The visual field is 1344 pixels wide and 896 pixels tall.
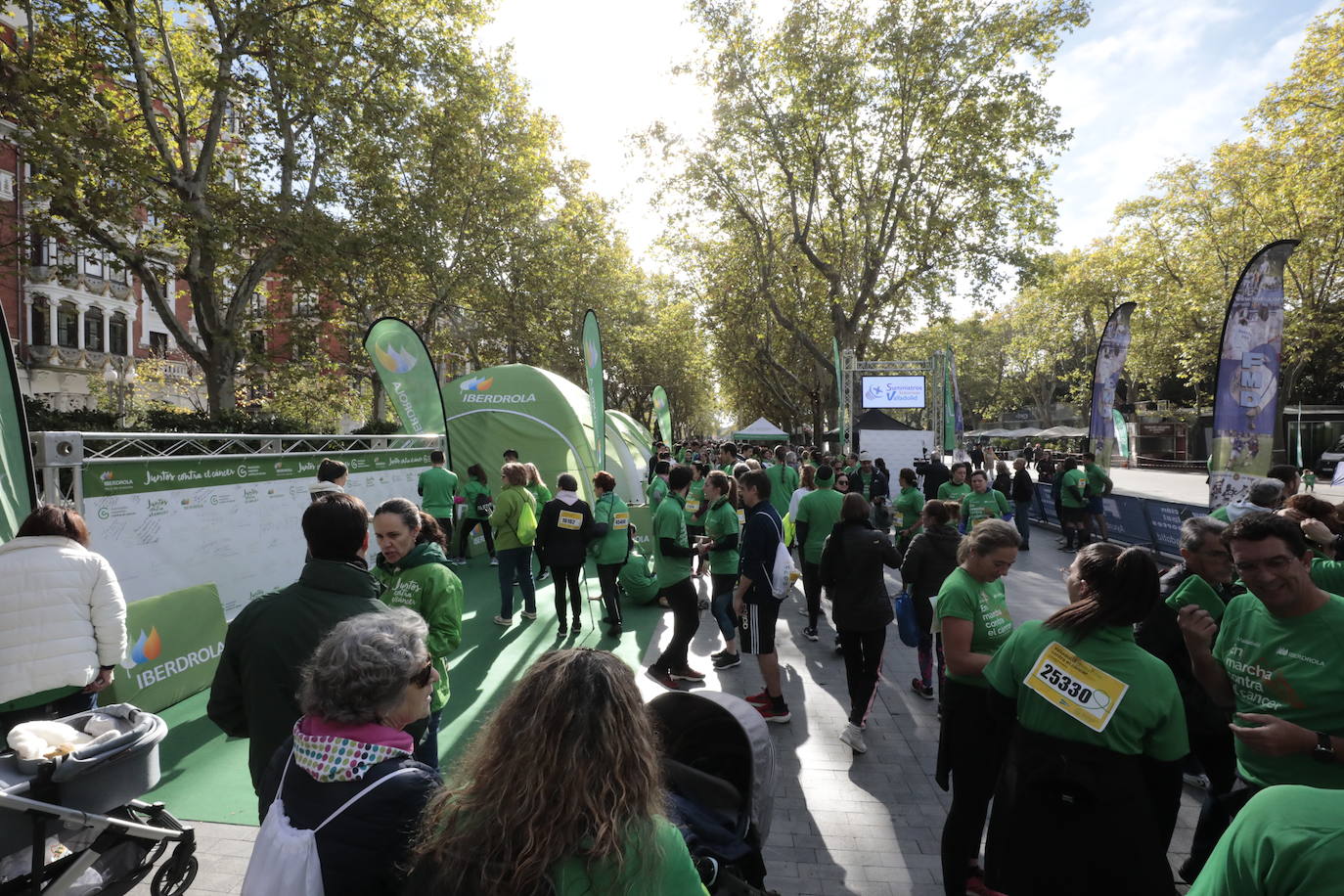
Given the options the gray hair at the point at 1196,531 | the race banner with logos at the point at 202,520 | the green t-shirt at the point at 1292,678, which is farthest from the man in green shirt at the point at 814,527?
the race banner with logos at the point at 202,520

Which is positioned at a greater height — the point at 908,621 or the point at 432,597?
the point at 432,597

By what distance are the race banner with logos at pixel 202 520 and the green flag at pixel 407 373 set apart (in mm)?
2341

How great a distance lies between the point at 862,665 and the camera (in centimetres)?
466

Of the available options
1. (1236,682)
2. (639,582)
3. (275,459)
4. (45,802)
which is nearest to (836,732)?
(1236,682)

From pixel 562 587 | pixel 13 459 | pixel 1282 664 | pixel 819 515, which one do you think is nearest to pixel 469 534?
pixel 562 587

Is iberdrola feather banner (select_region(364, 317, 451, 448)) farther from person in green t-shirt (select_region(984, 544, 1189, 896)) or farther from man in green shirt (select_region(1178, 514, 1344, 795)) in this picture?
man in green shirt (select_region(1178, 514, 1344, 795))

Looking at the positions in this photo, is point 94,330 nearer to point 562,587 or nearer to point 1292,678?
point 562,587

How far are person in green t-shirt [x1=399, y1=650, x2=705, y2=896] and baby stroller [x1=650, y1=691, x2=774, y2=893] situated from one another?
2.10 ft

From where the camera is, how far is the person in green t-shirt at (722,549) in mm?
5855

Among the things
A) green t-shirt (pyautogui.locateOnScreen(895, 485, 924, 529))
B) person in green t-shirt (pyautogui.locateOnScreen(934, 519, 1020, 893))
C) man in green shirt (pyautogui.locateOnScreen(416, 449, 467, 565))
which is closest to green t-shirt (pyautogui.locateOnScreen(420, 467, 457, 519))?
man in green shirt (pyautogui.locateOnScreen(416, 449, 467, 565))

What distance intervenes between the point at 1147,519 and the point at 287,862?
12871 mm

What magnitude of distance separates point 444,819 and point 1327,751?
110 inches

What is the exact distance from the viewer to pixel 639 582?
825 centimetres

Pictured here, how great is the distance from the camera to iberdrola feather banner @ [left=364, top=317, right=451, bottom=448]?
1040 centimetres
